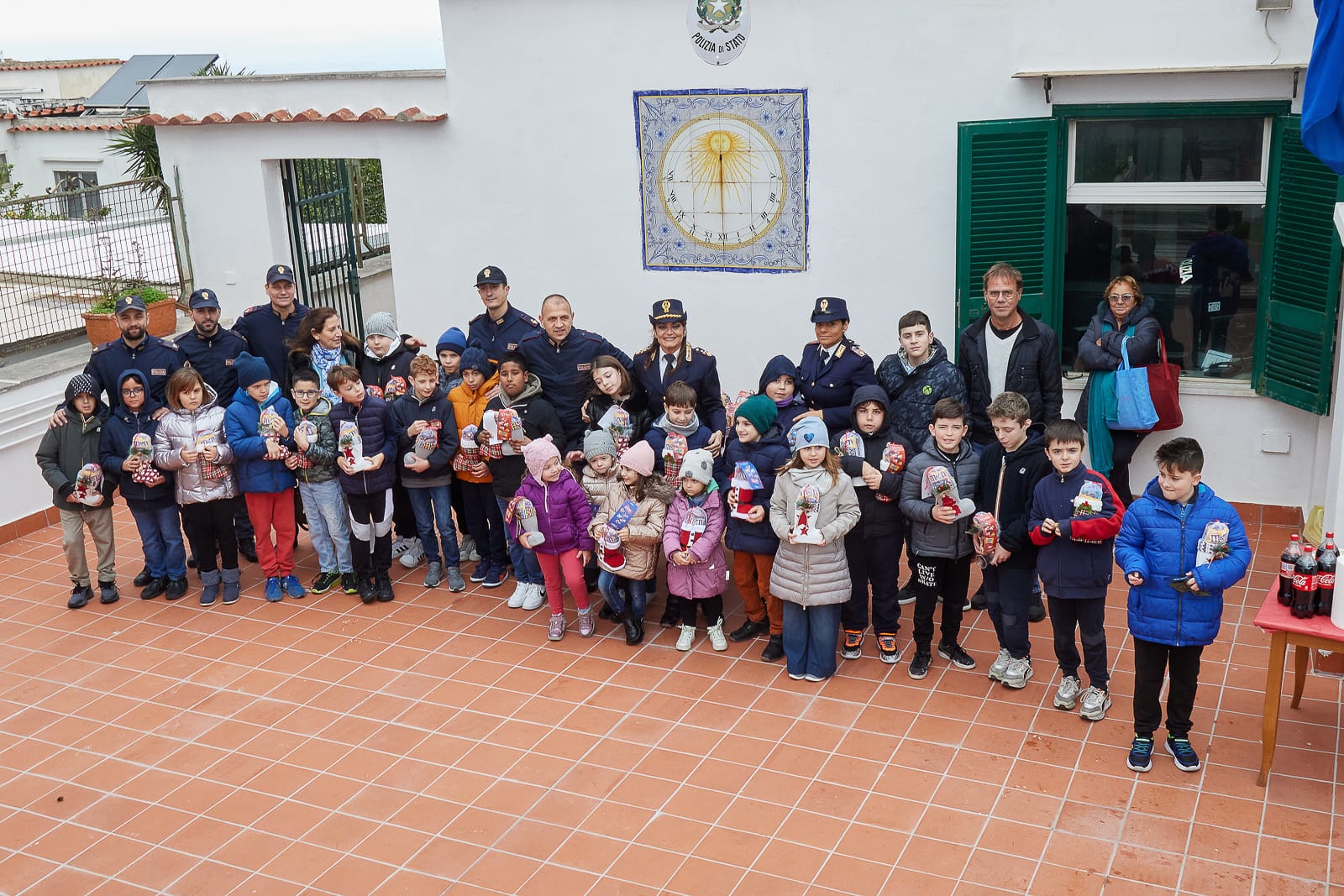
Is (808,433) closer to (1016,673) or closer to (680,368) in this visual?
(680,368)

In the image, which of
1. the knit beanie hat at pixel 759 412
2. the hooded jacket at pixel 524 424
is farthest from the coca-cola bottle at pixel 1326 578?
the hooded jacket at pixel 524 424

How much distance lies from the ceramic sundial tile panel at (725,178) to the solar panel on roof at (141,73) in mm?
4477

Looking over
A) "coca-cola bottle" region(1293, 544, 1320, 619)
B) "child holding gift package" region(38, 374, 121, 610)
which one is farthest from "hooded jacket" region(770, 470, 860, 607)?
"child holding gift package" region(38, 374, 121, 610)

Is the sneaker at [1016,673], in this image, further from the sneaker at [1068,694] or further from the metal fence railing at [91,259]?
the metal fence railing at [91,259]

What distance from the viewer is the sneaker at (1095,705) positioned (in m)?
5.91

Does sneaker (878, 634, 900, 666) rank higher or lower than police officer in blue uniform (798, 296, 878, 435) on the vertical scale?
lower

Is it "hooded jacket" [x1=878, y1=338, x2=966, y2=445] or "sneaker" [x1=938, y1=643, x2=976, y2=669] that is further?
"hooded jacket" [x1=878, y1=338, x2=966, y2=445]

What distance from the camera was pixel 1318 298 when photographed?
7391 millimetres

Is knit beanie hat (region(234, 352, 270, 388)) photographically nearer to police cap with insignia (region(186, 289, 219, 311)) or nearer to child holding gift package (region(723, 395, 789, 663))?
police cap with insignia (region(186, 289, 219, 311))

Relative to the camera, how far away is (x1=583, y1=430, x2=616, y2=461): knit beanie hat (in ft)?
22.6

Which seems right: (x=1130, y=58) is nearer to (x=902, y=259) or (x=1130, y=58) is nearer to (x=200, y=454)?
(x=902, y=259)

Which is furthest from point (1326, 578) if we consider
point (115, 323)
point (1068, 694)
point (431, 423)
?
point (115, 323)

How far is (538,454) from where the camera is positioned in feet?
22.7

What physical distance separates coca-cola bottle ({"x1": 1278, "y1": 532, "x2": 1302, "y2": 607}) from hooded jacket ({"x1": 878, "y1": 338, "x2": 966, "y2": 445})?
70.8 inches
